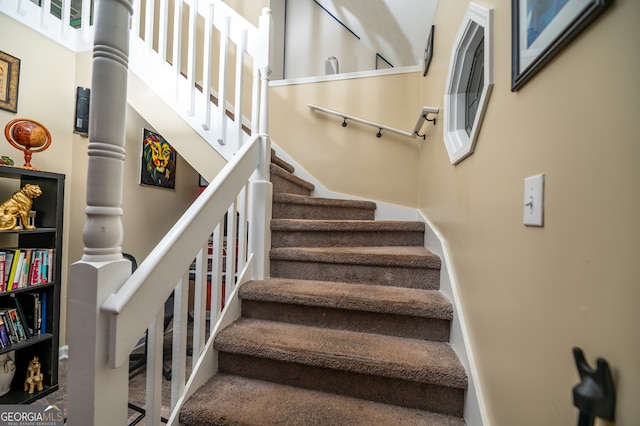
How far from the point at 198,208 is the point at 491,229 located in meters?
0.95

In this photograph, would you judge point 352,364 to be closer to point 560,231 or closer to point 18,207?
point 560,231

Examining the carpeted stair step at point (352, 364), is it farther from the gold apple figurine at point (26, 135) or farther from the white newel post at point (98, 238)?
the gold apple figurine at point (26, 135)

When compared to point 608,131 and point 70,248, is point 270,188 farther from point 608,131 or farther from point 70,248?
point 70,248

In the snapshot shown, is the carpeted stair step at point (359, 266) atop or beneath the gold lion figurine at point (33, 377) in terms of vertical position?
atop

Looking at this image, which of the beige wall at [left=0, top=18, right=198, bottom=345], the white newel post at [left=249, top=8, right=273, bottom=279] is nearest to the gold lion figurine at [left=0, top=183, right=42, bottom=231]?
the beige wall at [left=0, top=18, right=198, bottom=345]

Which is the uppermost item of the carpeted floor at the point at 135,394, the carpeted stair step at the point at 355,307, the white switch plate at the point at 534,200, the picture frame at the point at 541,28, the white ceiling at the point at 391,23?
the white ceiling at the point at 391,23

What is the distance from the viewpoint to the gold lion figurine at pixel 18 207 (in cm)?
155

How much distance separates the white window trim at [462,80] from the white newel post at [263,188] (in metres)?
0.93

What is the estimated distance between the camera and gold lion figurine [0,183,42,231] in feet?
5.09

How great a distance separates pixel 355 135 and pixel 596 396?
226 centimetres

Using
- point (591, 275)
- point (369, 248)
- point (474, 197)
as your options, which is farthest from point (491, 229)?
point (369, 248)

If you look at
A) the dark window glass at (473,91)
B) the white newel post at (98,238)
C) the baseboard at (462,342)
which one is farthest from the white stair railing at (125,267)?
the dark window glass at (473,91)

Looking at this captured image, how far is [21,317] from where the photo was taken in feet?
5.45

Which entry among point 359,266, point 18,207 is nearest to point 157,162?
point 18,207
